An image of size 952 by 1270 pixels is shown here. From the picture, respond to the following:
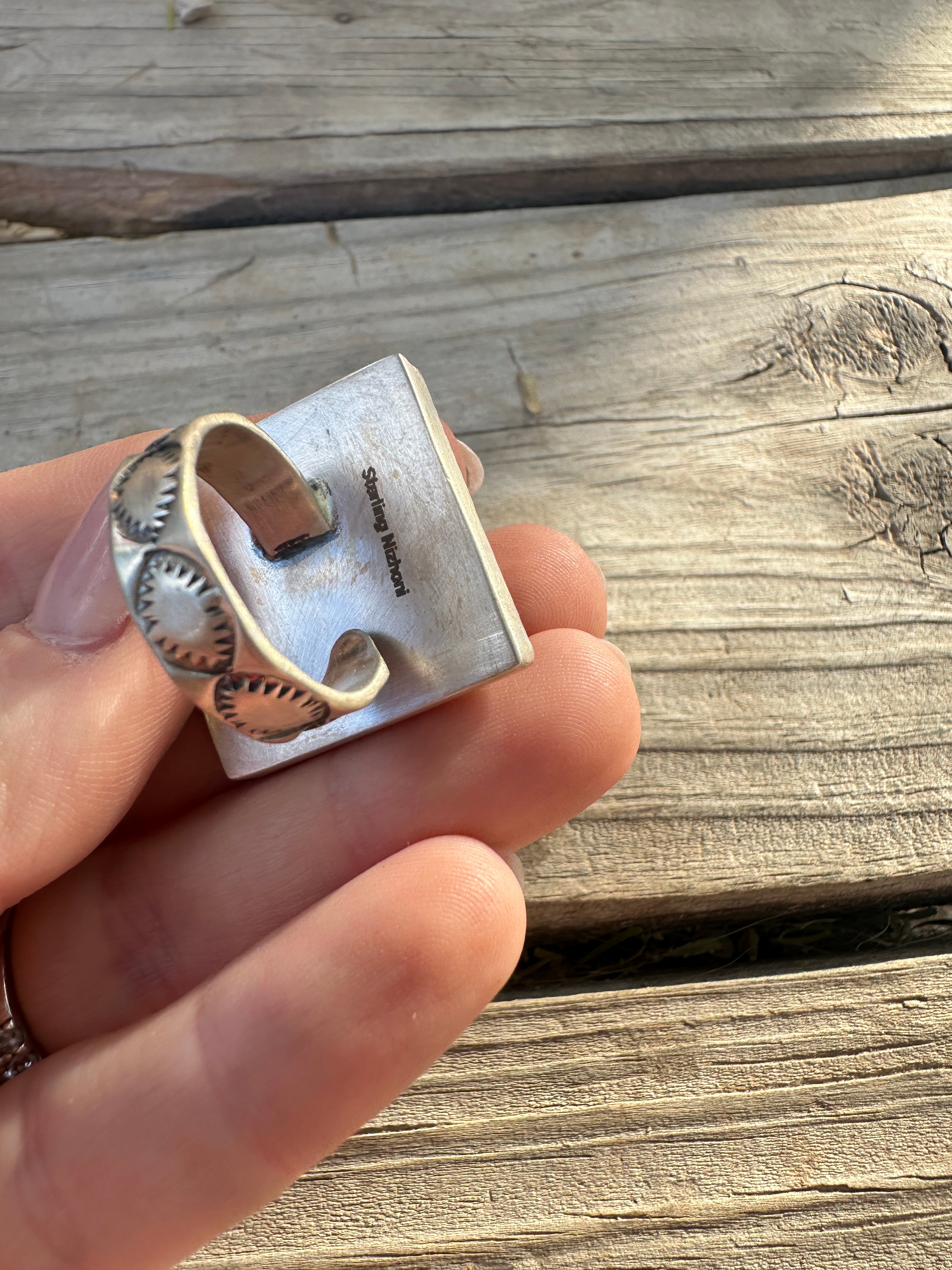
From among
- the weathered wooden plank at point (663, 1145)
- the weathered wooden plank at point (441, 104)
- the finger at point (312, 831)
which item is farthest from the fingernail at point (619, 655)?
the weathered wooden plank at point (441, 104)

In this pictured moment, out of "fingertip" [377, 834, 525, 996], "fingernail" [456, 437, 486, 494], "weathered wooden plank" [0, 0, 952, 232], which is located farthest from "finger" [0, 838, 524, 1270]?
"weathered wooden plank" [0, 0, 952, 232]

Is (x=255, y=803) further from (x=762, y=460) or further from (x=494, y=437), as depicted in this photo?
(x=762, y=460)

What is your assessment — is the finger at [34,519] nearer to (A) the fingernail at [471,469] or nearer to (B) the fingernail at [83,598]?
(B) the fingernail at [83,598]

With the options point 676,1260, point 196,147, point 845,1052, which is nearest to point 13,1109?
point 676,1260

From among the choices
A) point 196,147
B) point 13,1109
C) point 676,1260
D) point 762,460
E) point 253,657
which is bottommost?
point 676,1260

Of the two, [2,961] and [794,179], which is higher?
[794,179]

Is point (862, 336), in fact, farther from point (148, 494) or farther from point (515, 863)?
point (148, 494)
